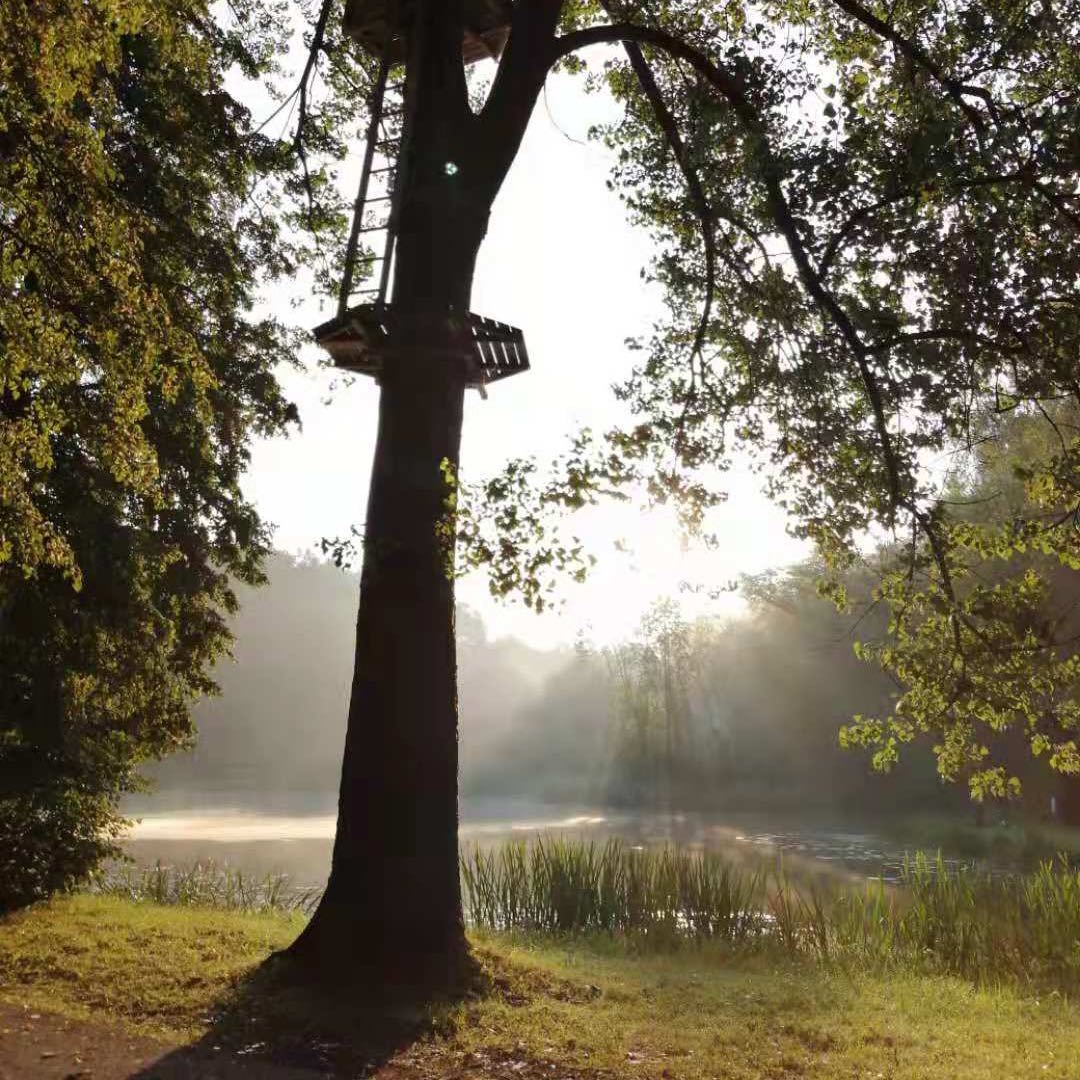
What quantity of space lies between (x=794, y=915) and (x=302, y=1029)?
20.2 feet

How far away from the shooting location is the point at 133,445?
594cm

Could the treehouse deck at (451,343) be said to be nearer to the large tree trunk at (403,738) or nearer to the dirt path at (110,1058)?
the large tree trunk at (403,738)

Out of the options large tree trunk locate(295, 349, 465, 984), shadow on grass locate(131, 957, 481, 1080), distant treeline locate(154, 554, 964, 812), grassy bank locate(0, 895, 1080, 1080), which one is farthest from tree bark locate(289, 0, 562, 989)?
distant treeline locate(154, 554, 964, 812)

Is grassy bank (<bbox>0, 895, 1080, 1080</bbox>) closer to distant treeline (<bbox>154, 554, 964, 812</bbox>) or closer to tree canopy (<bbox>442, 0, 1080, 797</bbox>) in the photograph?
tree canopy (<bbox>442, 0, 1080, 797</bbox>)

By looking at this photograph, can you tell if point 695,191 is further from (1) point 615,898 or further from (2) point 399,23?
(1) point 615,898

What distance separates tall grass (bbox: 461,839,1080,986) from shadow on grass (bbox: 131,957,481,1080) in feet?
12.2

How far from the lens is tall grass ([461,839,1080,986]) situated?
929 cm

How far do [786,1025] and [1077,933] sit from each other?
4283mm

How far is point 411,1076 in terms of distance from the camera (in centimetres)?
547

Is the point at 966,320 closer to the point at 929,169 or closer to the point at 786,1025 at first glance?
the point at 929,169

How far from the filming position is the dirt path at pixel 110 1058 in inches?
207

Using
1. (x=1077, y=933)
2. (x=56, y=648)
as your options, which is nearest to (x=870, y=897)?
(x=1077, y=933)

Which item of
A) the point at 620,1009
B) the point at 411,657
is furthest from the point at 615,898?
the point at 411,657

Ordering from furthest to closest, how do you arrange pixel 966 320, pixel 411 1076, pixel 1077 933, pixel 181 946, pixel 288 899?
pixel 288 899 → pixel 1077 933 → pixel 181 946 → pixel 966 320 → pixel 411 1076
